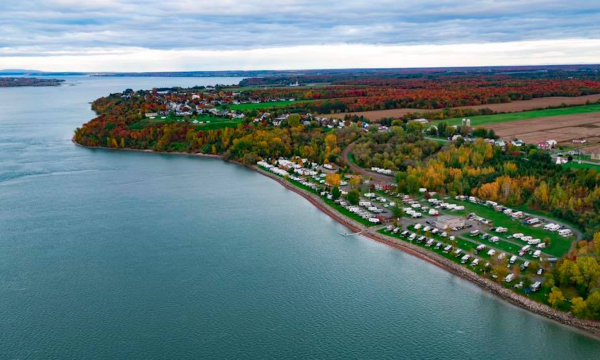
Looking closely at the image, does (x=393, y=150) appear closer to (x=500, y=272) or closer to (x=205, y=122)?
(x=500, y=272)

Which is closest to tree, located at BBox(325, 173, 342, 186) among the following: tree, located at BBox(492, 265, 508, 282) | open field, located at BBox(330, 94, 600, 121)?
tree, located at BBox(492, 265, 508, 282)

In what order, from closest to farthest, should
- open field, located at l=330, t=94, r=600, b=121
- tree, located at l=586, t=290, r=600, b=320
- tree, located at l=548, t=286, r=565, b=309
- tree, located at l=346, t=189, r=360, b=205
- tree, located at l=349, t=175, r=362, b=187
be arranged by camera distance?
tree, located at l=586, t=290, r=600, b=320
tree, located at l=548, t=286, r=565, b=309
tree, located at l=346, t=189, r=360, b=205
tree, located at l=349, t=175, r=362, b=187
open field, located at l=330, t=94, r=600, b=121

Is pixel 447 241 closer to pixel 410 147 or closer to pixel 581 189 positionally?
pixel 581 189

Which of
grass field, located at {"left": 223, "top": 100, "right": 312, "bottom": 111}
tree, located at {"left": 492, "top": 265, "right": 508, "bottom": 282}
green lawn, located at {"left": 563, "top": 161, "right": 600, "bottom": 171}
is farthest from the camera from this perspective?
grass field, located at {"left": 223, "top": 100, "right": 312, "bottom": 111}

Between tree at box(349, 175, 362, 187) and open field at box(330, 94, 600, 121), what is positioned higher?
open field at box(330, 94, 600, 121)

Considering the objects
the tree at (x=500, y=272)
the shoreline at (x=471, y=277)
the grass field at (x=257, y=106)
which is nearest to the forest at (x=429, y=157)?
the shoreline at (x=471, y=277)

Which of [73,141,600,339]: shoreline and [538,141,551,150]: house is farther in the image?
[538,141,551,150]: house

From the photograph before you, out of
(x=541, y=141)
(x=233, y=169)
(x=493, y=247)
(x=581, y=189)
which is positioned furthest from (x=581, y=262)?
(x=233, y=169)

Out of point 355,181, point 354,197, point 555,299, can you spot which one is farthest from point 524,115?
point 555,299

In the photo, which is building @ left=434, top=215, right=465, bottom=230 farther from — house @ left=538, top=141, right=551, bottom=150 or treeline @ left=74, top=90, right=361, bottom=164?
house @ left=538, top=141, right=551, bottom=150
